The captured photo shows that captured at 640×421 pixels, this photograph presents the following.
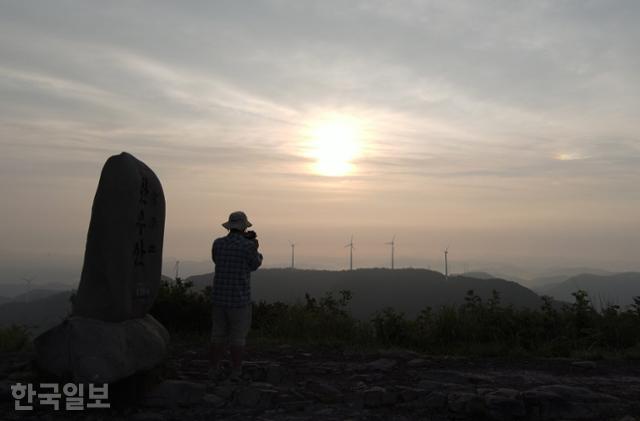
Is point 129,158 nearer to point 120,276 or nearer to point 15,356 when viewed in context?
point 120,276

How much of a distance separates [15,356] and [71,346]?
126 inches

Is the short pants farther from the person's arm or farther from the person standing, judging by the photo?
the person's arm

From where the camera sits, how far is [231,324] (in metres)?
7.58

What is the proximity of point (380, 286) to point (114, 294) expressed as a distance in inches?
→ 3539

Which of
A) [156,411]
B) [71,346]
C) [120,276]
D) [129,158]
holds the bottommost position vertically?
[156,411]

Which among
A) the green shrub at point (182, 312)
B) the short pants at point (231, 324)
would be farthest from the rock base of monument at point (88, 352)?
the green shrub at point (182, 312)

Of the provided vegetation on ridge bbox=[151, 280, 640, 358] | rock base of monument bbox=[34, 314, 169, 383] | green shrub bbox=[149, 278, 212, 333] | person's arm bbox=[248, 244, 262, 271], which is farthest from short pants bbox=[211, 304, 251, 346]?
green shrub bbox=[149, 278, 212, 333]

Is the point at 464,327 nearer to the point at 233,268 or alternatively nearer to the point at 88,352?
the point at 233,268

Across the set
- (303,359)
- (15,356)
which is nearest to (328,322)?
(303,359)

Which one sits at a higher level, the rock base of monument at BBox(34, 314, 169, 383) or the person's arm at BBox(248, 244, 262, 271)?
the person's arm at BBox(248, 244, 262, 271)

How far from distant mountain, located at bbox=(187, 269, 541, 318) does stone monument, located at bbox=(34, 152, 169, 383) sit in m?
73.1

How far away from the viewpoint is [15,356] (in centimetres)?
876

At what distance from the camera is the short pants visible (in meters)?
7.52

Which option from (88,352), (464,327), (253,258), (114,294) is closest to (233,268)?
(253,258)
